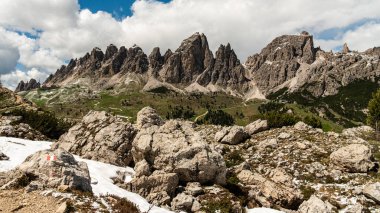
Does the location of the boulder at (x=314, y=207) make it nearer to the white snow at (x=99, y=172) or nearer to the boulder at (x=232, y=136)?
the white snow at (x=99, y=172)

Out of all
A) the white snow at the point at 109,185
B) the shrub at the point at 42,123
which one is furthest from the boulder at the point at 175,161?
the shrub at the point at 42,123

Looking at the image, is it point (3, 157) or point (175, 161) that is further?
point (175, 161)

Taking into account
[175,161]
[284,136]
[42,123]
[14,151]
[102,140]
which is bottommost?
[175,161]

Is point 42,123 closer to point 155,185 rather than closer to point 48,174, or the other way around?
point 48,174

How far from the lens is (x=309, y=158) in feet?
148

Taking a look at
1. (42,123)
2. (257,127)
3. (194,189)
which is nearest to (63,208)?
(194,189)

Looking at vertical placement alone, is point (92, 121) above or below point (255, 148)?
above

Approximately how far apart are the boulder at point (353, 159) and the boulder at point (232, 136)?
17889 millimetres

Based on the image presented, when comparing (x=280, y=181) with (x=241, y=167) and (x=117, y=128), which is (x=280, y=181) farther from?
(x=117, y=128)

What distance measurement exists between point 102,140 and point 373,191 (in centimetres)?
3124

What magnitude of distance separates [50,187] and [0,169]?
643 cm

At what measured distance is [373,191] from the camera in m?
32.8

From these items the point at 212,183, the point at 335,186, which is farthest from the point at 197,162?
the point at 335,186

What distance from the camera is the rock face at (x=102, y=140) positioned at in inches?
1508
